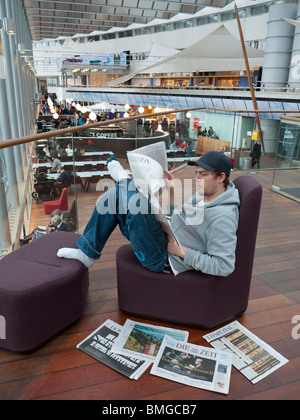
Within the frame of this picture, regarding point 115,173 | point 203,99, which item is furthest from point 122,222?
point 203,99

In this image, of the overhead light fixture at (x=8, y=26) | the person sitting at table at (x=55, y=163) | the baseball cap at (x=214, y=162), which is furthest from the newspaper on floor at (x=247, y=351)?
the overhead light fixture at (x=8, y=26)

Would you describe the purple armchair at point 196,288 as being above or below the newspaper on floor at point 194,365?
above

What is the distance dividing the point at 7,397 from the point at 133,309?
74cm

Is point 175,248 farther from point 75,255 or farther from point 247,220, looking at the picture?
point 75,255

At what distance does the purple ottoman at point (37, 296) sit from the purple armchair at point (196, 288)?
0.27 metres

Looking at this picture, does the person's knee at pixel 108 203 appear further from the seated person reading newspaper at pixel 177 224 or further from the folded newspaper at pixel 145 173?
the folded newspaper at pixel 145 173

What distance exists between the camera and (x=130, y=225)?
168 centimetres

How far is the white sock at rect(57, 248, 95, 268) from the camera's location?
187 centimetres

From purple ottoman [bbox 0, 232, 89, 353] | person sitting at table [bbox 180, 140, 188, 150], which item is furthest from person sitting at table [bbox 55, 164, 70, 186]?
person sitting at table [bbox 180, 140, 188, 150]

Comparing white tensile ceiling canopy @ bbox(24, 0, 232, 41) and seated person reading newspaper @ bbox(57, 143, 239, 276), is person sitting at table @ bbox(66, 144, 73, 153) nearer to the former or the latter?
seated person reading newspaper @ bbox(57, 143, 239, 276)

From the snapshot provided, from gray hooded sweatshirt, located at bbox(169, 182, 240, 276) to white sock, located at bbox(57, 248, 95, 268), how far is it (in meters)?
0.46

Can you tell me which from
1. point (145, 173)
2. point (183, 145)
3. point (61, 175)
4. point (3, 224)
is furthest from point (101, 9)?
point (145, 173)

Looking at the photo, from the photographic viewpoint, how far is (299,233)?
3.27m

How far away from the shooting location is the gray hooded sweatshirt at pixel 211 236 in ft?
5.42
